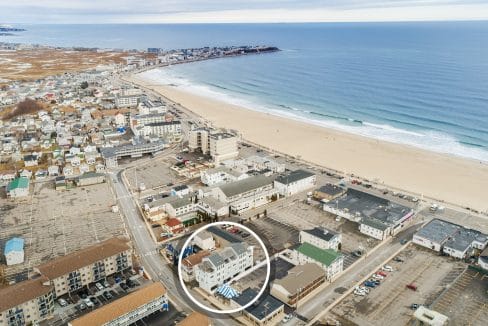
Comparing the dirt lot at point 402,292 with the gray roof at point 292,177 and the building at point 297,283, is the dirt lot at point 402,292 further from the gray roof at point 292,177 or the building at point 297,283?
the gray roof at point 292,177

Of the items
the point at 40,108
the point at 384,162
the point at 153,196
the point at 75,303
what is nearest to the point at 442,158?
the point at 384,162

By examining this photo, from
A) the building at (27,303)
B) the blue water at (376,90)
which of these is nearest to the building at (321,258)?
the building at (27,303)

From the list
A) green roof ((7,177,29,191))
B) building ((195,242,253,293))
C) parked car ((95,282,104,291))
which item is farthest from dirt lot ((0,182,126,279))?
building ((195,242,253,293))

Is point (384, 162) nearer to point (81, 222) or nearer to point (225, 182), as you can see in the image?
point (225, 182)

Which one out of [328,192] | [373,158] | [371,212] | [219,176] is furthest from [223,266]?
[373,158]

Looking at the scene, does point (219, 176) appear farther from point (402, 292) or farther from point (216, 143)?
point (402, 292)

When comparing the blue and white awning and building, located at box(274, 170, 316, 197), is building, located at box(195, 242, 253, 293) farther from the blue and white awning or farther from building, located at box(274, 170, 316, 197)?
building, located at box(274, 170, 316, 197)
